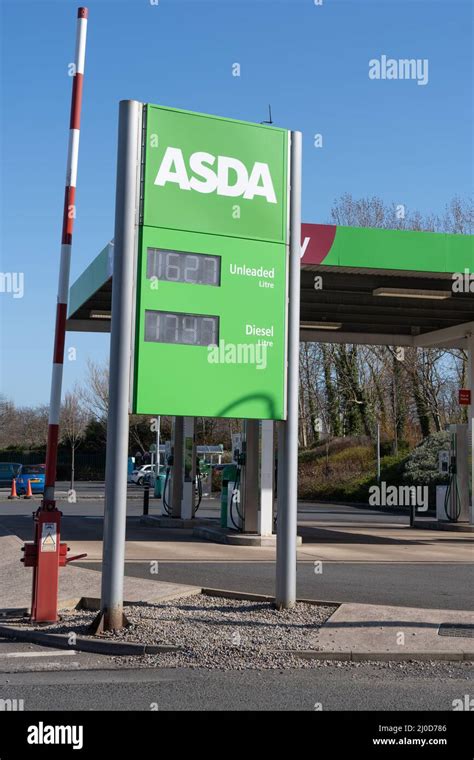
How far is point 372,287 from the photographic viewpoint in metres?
19.3

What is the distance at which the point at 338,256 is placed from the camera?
17141 millimetres

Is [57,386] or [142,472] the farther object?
[142,472]

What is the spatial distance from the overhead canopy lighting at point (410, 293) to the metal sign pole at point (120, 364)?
397 inches

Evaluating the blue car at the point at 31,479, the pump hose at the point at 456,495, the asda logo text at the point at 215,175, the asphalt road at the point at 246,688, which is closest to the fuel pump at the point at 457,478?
the pump hose at the point at 456,495

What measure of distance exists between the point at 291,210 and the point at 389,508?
1057 inches

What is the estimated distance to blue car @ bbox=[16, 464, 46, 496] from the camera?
40.3 meters

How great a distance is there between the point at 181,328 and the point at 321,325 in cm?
1463

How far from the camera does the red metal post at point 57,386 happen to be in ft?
32.8

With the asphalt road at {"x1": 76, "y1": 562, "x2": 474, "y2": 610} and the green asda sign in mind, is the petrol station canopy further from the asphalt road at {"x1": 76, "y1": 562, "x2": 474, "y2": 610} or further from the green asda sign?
the green asda sign

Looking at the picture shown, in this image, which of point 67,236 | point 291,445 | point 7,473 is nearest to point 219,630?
point 291,445

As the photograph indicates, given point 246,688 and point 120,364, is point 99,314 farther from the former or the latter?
point 246,688

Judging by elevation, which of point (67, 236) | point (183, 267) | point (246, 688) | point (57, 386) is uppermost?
point (67, 236)

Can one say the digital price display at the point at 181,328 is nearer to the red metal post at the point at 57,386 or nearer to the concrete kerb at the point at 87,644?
the red metal post at the point at 57,386
